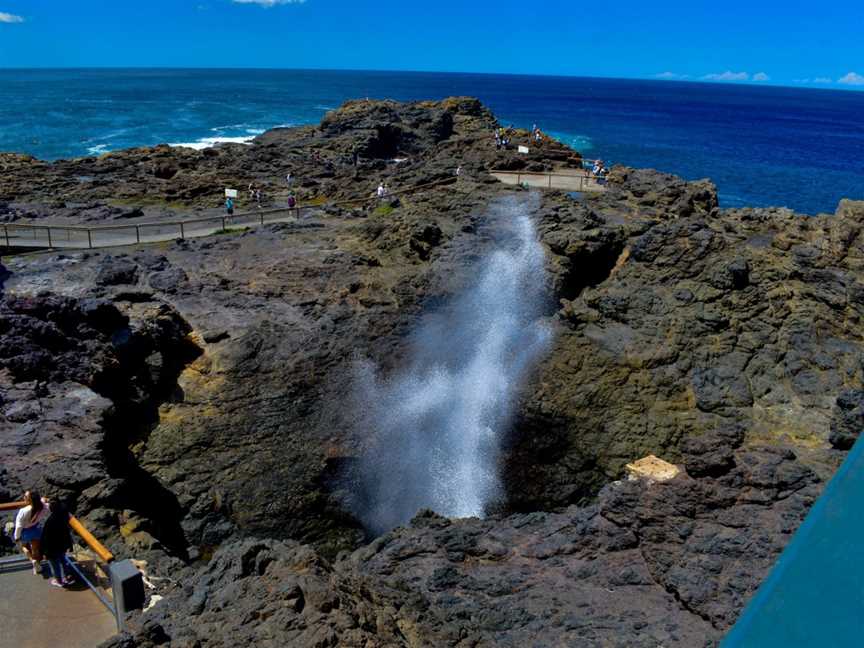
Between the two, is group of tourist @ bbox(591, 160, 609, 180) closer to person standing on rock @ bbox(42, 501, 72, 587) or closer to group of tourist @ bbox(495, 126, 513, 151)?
group of tourist @ bbox(495, 126, 513, 151)

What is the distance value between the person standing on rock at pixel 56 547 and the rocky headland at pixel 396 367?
4.76 ft

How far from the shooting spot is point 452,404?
18750 millimetres

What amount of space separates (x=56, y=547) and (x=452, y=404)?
37.6 ft

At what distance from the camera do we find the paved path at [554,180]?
1280 inches

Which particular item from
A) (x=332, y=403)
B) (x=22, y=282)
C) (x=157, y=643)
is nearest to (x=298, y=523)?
(x=332, y=403)

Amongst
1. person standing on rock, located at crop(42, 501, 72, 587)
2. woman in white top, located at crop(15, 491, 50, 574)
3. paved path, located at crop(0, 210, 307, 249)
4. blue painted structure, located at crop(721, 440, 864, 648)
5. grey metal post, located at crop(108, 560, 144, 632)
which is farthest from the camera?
paved path, located at crop(0, 210, 307, 249)

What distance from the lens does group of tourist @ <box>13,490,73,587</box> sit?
8.57m

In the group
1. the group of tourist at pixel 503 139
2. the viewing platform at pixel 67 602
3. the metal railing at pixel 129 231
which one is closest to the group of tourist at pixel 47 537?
the viewing platform at pixel 67 602

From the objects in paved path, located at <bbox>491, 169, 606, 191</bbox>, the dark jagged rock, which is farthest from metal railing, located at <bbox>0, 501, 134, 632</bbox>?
paved path, located at <bbox>491, 169, 606, 191</bbox>

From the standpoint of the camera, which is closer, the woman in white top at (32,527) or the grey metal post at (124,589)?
the grey metal post at (124,589)

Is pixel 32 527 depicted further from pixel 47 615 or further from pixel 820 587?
pixel 820 587

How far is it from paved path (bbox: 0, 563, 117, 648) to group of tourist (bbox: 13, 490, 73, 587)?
0.58 feet

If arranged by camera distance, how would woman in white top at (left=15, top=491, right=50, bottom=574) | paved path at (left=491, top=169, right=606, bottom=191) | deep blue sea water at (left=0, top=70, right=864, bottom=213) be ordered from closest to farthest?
woman in white top at (left=15, top=491, right=50, bottom=574)
paved path at (left=491, top=169, right=606, bottom=191)
deep blue sea water at (left=0, top=70, right=864, bottom=213)

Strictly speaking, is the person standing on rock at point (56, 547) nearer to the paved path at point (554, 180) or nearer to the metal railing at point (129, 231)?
the metal railing at point (129, 231)
